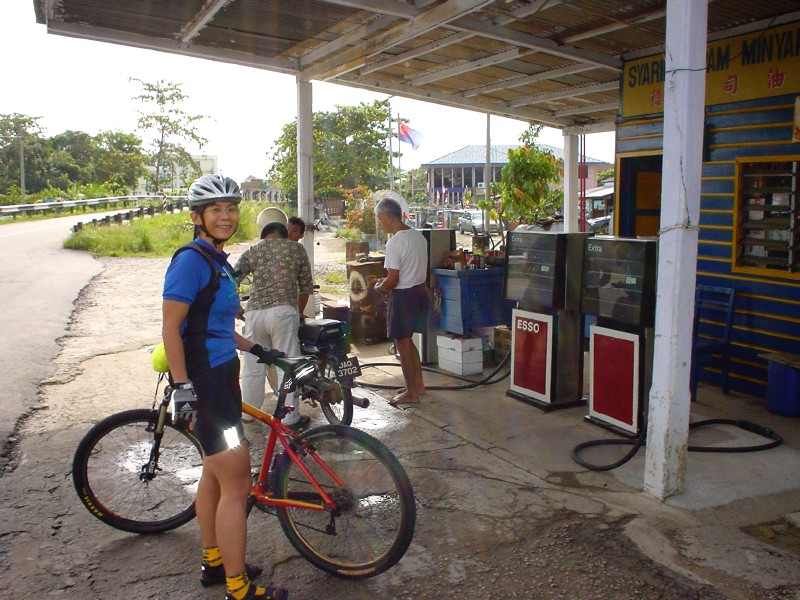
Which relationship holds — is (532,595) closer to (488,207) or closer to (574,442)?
(574,442)

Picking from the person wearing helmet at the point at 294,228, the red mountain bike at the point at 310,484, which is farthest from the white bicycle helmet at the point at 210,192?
the person wearing helmet at the point at 294,228

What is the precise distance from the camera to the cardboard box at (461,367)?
7.74 meters

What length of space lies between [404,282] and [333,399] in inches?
81.2

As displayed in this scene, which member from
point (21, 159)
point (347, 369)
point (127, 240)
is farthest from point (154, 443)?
point (21, 159)

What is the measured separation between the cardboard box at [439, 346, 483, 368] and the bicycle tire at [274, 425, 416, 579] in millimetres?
4168

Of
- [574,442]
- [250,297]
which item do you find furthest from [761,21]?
[250,297]

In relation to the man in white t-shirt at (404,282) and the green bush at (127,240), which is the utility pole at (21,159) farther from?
the man in white t-shirt at (404,282)

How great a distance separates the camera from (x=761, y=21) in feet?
22.1

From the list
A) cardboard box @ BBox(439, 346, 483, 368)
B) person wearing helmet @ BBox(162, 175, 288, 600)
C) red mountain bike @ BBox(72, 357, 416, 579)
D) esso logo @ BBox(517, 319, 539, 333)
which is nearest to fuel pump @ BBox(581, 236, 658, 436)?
esso logo @ BBox(517, 319, 539, 333)

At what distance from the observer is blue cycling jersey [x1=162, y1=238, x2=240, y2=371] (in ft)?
10.4

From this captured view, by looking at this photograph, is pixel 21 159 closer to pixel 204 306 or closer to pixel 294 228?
pixel 294 228

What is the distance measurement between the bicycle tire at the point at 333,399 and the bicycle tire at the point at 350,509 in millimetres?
911

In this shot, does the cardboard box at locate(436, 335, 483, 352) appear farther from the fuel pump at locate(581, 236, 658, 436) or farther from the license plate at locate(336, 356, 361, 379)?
the license plate at locate(336, 356, 361, 379)

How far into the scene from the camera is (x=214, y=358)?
3268 millimetres
